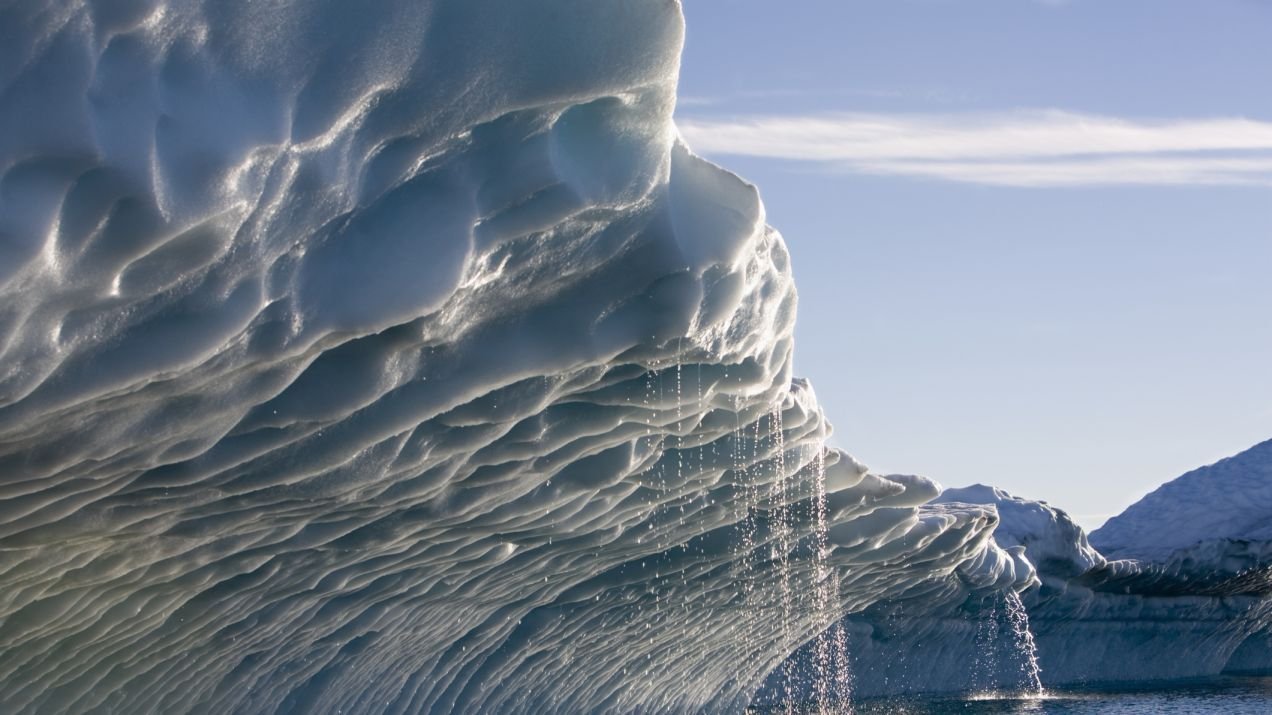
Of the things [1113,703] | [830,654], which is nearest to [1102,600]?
[1113,703]

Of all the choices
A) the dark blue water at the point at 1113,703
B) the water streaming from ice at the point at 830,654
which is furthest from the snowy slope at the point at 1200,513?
the water streaming from ice at the point at 830,654

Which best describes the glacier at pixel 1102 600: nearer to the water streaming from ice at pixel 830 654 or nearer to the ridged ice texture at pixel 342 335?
the water streaming from ice at pixel 830 654

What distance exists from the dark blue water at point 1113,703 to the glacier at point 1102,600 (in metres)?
1.21

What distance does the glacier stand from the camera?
2814 centimetres

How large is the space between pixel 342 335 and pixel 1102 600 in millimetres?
30222

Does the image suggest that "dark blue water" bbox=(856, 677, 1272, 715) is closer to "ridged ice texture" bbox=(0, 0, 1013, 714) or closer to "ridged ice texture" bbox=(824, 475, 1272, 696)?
"ridged ice texture" bbox=(824, 475, 1272, 696)

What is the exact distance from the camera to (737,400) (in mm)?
9938

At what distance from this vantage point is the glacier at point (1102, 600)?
92.3 feet

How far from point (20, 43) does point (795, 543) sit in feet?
38.5

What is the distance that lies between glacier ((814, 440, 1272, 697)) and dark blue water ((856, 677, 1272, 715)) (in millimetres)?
1208

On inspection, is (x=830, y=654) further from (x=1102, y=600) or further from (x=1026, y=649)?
(x=1102, y=600)

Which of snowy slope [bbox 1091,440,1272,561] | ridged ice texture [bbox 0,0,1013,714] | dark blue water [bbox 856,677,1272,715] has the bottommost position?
dark blue water [bbox 856,677,1272,715]

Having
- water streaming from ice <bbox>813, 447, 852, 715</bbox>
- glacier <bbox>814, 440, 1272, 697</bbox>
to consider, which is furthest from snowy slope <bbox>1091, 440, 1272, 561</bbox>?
water streaming from ice <bbox>813, 447, 852, 715</bbox>

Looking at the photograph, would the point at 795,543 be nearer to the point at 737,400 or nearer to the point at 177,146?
the point at 737,400
